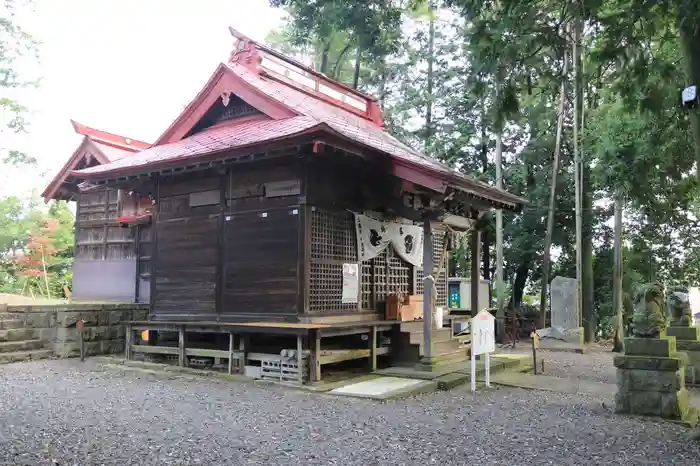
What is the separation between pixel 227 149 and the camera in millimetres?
9266

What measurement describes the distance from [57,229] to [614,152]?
65.1 ft

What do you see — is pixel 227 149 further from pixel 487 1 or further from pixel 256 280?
pixel 487 1

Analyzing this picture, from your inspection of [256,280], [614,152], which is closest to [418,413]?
[256,280]

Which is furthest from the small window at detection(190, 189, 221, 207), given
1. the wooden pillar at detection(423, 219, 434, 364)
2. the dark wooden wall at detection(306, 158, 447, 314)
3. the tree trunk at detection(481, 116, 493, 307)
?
the tree trunk at detection(481, 116, 493, 307)

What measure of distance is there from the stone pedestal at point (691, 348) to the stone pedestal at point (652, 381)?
10.5ft

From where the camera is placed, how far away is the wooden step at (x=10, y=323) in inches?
458

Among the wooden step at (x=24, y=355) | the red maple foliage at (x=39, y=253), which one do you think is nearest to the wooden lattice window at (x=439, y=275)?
the wooden step at (x=24, y=355)

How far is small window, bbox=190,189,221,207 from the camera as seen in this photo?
35.0ft

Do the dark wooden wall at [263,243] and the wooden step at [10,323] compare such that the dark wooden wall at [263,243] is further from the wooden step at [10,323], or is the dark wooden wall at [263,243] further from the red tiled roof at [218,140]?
the wooden step at [10,323]

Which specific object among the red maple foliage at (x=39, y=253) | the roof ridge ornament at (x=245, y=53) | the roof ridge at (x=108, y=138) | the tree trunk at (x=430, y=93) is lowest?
the red maple foliage at (x=39, y=253)

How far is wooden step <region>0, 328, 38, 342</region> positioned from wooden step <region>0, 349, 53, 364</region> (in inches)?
13.6

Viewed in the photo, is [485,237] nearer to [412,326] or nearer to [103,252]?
[412,326]

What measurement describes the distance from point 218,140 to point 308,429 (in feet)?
20.3

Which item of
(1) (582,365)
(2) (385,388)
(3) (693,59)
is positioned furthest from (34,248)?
(3) (693,59)
